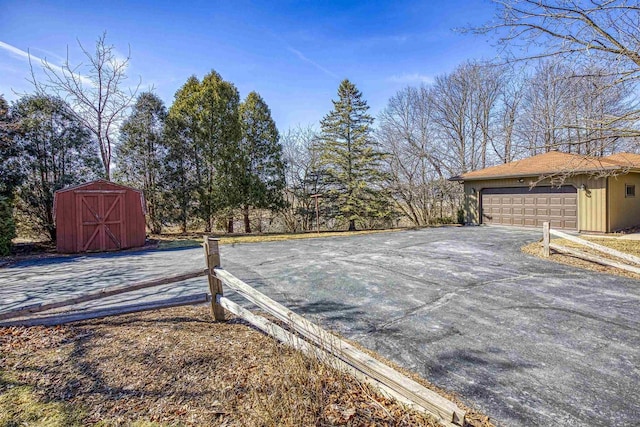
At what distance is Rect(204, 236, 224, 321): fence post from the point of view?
365 centimetres

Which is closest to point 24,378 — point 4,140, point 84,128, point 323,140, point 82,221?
point 82,221

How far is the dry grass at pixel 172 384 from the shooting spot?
1.96m

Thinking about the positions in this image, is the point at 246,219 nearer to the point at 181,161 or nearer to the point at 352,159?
the point at 181,161

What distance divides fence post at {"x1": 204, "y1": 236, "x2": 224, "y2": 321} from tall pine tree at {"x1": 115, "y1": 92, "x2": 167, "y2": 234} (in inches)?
532

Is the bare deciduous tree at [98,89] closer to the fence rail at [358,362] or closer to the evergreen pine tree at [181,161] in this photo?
the evergreen pine tree at [181,161]

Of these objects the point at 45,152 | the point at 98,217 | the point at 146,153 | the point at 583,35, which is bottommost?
the point at 98,217

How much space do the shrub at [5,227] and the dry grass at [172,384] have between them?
8.83 m

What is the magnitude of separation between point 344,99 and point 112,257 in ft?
45.9

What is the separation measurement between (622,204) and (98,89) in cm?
2189

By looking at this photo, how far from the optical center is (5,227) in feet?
31.5

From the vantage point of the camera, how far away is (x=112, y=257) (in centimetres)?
918

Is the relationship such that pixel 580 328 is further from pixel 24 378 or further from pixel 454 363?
pixel 24 378

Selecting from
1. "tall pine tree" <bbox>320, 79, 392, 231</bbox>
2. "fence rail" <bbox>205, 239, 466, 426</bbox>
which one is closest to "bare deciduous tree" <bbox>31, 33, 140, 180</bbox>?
"tall pine tree" <bbox>320, 79, 392, 231</bbox>

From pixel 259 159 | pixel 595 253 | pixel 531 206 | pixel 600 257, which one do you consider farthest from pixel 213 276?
pixel 259 159
